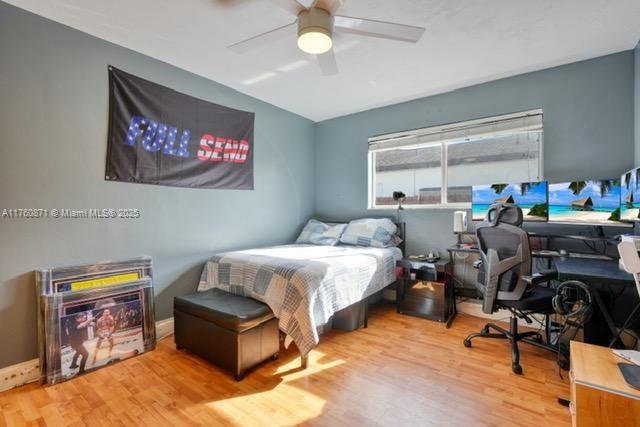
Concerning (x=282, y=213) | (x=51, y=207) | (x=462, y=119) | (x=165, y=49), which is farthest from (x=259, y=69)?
(x=462, y=119)

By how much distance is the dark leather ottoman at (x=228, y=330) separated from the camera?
197cm

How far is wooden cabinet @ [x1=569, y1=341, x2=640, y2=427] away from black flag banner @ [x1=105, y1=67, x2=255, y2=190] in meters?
3.06

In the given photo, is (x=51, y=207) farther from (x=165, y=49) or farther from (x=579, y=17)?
(x=579, y=17)

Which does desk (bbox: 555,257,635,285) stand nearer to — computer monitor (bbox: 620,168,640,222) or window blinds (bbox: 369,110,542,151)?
computer monitor (bbox: 620,168,640,222)

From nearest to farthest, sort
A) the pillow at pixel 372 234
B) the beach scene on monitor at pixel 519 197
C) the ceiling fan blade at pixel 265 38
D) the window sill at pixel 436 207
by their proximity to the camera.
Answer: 1. the ceiling fan blade at pixel 265 38
2. the beach scene on monitor at pixel 519 197
3. the window sill at pixel 436 207
4. the pillow at pixel 372 234

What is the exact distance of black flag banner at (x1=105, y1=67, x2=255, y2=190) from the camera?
240 centimetres

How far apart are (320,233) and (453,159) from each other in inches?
72.6

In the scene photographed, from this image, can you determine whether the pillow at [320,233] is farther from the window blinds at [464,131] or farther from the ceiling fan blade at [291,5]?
the ceiling fan blade at [291,5]

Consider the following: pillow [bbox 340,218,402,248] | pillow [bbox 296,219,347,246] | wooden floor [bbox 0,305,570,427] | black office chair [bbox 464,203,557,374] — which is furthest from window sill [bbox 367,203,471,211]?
wooden floor [bbox 0,305,570,427]

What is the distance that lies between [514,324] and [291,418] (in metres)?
1.83

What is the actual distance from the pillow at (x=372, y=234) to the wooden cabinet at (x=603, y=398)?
6.97ft

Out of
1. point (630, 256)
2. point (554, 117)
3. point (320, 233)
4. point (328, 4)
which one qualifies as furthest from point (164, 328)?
point (554, 117)

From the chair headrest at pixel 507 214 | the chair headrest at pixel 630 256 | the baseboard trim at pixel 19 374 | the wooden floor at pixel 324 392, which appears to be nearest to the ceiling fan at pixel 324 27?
the chair headrest at pixel 507 214

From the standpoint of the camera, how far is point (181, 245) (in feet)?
9.18
